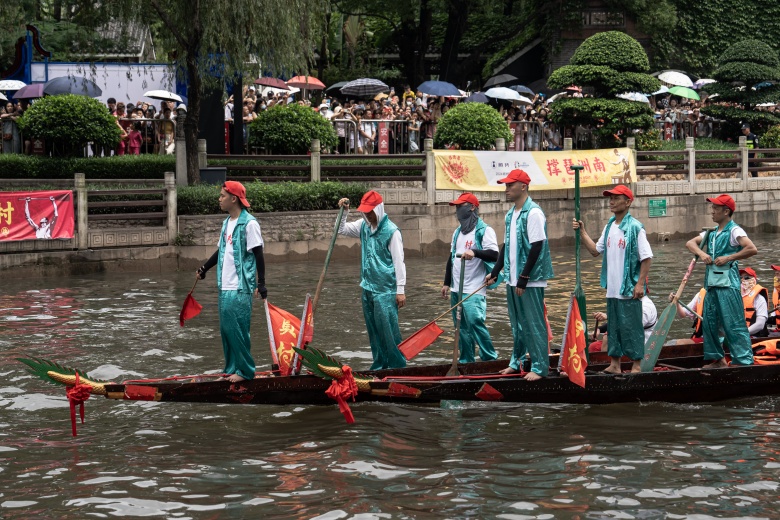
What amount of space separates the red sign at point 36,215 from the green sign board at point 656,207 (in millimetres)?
13292

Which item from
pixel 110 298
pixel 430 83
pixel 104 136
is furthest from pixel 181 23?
pixel 430 83

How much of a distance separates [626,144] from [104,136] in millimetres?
12584

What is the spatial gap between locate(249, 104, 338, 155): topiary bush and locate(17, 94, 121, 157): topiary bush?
3276 mm

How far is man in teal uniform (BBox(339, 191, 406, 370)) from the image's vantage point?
1077 centimetres

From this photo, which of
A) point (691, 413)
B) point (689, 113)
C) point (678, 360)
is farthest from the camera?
point (689, 113)

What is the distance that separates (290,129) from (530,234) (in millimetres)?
14397

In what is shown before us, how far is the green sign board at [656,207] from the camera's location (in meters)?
25.9

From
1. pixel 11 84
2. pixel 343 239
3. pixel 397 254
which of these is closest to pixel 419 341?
pixel 397 254

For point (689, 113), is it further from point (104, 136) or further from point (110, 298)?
point (110, 298)

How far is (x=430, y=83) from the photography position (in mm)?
28859

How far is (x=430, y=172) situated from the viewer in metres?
23.4

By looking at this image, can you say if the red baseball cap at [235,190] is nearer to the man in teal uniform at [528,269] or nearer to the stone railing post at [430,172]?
the man in teal uniform at [528,269]

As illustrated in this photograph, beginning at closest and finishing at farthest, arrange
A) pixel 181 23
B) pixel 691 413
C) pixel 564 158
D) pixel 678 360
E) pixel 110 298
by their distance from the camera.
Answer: pixel 691 413
pixel 678 360
pixel 110 298
pixel 181 23
pixel 564 158

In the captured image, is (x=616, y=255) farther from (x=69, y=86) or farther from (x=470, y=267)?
(x=69, y=86)
